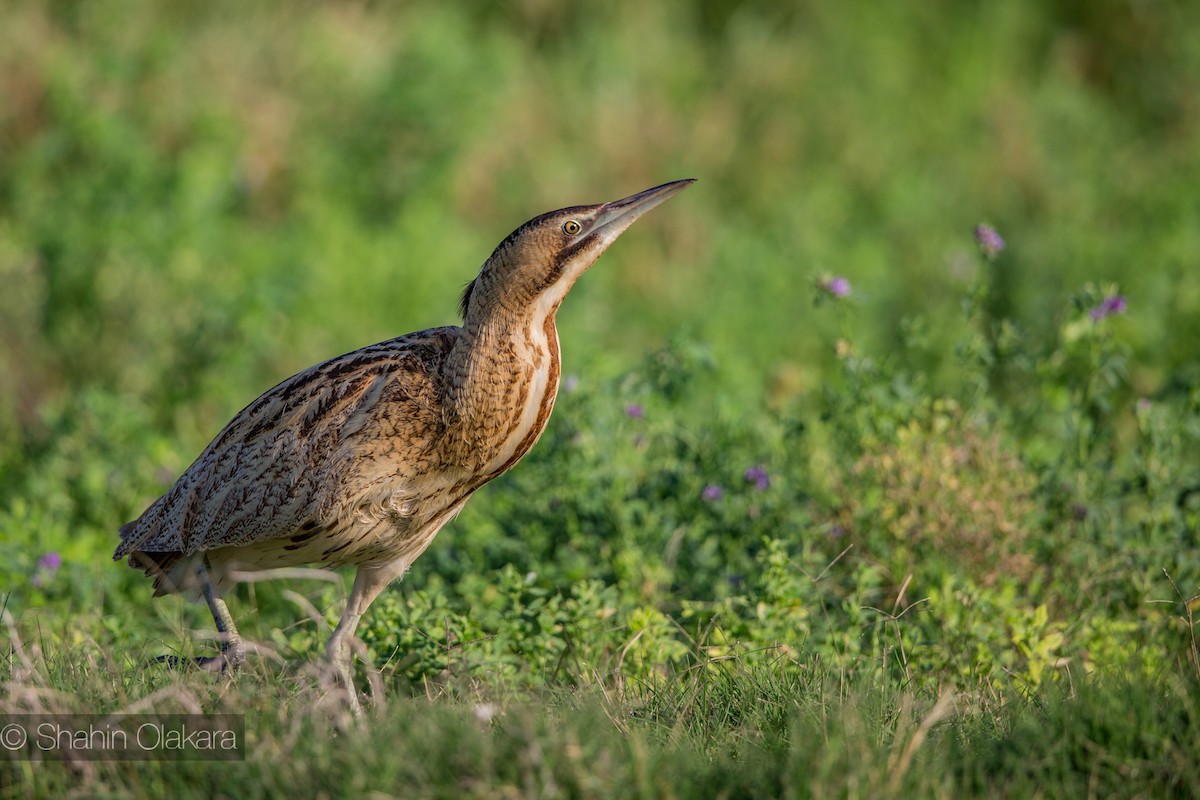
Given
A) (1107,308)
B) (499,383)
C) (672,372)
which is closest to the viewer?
(499,383)

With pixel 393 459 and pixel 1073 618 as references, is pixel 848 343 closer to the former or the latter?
pixel 1073 618

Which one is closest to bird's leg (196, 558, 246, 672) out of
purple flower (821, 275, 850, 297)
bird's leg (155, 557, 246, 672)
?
bird's leg (155, 557, 246, 672)

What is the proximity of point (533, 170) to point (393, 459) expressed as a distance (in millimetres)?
6473

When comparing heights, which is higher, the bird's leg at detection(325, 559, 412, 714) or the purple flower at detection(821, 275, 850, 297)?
the purple flower at detection(821, 275, 850, 297)

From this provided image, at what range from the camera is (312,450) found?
4.27 meters

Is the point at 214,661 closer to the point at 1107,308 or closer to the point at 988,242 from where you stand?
the point at 988,242

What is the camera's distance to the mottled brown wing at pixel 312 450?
13.6ft

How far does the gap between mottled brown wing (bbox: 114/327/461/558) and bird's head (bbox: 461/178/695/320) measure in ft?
0.92

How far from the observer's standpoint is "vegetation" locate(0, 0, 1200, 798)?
11.1ft

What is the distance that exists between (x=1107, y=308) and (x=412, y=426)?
7.87 ft

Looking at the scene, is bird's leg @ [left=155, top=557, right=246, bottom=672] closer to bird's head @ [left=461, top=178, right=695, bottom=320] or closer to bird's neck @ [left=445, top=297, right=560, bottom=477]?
bird's neck @ [left=445, top=297, right=560, bottom=477]

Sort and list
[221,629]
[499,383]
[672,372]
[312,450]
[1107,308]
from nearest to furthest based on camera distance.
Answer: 1. [499,383]
2. [312,450]
3. [221,629]
4. [1107,308]
5. [672,372]

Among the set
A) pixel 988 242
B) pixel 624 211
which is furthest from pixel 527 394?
pixel 988 242

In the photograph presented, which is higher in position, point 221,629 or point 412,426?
point 412,426
